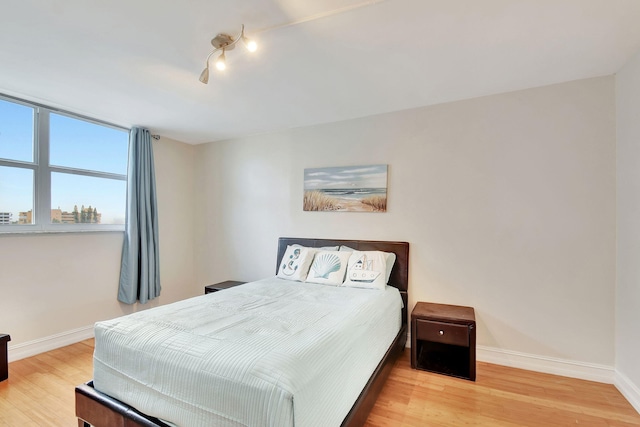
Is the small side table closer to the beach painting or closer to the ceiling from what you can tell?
the ceiling

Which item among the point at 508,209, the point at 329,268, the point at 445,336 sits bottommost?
the point at 445,336

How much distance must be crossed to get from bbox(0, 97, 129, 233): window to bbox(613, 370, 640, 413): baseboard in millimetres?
4986

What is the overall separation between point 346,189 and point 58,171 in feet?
10.0

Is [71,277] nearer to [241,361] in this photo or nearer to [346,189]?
[241,361]

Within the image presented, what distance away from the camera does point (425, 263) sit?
9.79 ft

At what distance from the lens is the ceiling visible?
165cm

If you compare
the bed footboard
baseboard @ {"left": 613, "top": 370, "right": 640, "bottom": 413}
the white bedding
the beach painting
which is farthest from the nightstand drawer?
the bed footboard

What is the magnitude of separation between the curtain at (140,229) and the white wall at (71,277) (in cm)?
15

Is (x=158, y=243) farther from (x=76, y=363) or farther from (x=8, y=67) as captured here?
(x=8, y=67)

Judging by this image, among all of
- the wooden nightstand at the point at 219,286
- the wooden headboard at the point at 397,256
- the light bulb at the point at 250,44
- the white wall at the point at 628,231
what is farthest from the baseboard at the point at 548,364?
the light bulb at the point at 250,44

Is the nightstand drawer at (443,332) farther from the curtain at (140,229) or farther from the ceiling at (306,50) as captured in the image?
the curtain at (140,229)

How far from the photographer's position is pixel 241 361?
129 centimetres

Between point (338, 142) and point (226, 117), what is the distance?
4.28 ft

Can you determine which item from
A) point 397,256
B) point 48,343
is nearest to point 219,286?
point 48,343
